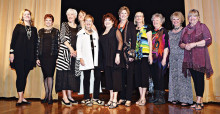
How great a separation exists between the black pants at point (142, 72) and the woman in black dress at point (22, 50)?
1.88 metres

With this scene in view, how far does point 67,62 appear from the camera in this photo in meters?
2.94

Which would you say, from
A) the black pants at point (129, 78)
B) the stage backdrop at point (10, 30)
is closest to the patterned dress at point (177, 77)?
the black pants at point (129, 78)

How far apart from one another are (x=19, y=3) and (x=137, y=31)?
107 inches

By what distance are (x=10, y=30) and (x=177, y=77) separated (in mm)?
3581

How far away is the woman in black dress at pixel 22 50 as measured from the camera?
2.98 meters

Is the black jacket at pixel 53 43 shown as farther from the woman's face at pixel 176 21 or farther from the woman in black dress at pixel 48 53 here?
the woman's face at pixel 176 21

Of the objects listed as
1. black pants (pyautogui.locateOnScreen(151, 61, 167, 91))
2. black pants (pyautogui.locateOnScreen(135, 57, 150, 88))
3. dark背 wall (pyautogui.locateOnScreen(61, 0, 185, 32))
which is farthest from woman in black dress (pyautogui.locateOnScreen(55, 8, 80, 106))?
dark背 wall (pyautogui.locateOnScreen(61, 0, 185, 32))

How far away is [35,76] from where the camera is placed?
143 inches

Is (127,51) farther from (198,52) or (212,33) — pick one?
(212,33)

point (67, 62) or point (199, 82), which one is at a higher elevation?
point (67, 62)

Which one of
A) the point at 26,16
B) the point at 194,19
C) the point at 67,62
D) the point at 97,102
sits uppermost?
the point at 26,16

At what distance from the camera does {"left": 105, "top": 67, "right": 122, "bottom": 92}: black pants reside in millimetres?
2607

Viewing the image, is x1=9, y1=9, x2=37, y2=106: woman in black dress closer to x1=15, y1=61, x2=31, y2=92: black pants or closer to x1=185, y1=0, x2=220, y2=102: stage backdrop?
x1=15, y1=61, x2=31, y2=92: black pants

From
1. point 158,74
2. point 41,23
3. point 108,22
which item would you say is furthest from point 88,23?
point 158,74
